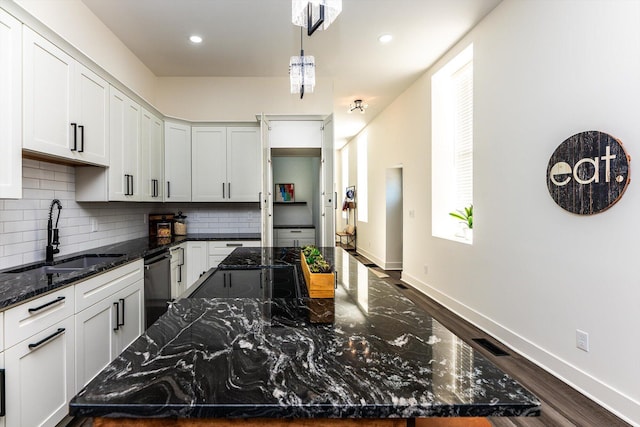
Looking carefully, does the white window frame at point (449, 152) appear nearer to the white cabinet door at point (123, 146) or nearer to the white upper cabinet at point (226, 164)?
the white upper cabinet at point (226, 164)

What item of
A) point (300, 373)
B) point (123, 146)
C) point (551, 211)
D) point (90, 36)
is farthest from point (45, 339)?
point (551, 211)

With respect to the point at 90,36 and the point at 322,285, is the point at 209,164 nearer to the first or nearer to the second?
the point at 90,36

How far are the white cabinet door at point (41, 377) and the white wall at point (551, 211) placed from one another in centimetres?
328

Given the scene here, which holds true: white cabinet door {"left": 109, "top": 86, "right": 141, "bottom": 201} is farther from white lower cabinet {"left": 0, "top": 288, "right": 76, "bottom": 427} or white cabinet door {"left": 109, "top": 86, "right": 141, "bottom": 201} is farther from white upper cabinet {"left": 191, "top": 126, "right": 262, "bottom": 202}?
white lower cabinet {"left": 0, "top": 288, "right": 76, "bottom": 427}

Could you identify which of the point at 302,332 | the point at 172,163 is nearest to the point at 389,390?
the point at 302,332

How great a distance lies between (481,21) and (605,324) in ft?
9.92

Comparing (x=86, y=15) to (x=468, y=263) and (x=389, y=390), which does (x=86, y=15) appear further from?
(x=468, y=263)

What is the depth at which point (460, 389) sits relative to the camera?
738 mm

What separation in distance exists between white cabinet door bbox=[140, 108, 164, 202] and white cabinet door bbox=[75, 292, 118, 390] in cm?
162

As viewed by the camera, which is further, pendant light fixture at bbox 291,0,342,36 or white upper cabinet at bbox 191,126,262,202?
white upper cabinet at bbox 191,126,262,202

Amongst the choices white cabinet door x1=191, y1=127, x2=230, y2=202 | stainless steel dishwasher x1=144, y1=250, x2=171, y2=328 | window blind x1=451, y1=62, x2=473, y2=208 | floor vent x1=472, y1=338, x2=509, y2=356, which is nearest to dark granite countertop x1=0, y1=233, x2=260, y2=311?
stainless steel dishwasher x1=144, y1=250, x2=171, y2=328

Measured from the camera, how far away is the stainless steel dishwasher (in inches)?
119

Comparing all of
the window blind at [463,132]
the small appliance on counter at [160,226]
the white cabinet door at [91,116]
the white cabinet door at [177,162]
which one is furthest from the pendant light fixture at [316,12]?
the small appliance on counter at [160,226]

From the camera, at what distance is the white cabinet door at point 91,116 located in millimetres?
2433
